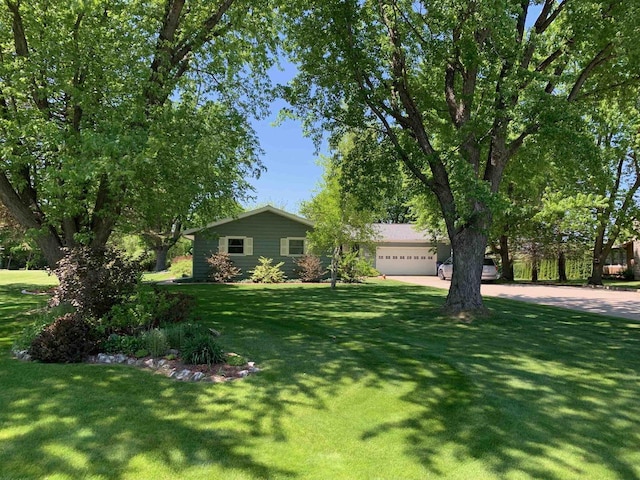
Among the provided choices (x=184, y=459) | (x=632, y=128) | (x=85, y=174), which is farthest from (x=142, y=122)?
(x=632, y=128)

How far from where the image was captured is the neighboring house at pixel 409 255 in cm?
3141

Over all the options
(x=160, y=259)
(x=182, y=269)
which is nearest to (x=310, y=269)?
(x=182, y=269)

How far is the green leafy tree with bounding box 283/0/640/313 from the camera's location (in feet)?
28.8

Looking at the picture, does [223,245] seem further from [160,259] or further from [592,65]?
[592,65]

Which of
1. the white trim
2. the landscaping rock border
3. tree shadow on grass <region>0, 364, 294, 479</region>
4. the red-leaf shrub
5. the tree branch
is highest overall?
the tree branch

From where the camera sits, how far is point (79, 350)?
5.95 m

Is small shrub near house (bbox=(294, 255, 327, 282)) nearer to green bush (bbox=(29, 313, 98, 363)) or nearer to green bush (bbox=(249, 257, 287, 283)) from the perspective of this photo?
green bush (bbox=(249, 257, 287, 283))

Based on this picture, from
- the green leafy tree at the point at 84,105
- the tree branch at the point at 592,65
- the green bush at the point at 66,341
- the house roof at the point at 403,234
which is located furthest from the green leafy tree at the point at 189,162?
the house roof at the point at 403,234

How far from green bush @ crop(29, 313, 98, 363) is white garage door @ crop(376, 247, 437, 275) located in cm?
2611

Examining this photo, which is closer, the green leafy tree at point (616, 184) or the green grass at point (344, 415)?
the green grass at point (344, 415)

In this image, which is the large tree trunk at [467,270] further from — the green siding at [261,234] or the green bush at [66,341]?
the green siding at [261,234]

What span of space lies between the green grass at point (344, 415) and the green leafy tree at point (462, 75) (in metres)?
3.89

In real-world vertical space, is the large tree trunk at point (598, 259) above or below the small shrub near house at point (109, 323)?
above

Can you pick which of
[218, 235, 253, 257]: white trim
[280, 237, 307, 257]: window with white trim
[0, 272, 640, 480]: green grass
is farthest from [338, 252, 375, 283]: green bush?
[0, 272, 640, 480]: green grass
